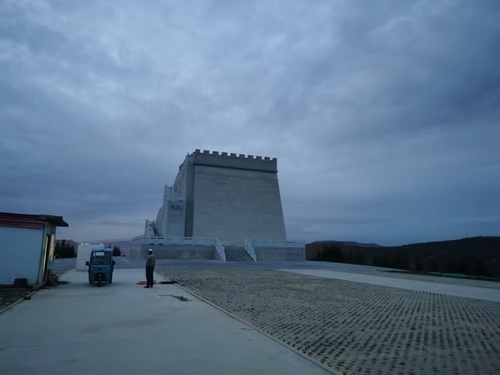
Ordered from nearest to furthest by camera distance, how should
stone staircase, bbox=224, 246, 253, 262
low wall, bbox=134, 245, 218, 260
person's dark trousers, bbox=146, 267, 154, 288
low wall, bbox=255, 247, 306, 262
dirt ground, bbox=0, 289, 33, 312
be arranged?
dirt ground, bbox=0, 289, 33, 312 → person's dark trousers, bbox=146, 267, 154, 288 → low wall, bbox=134, 245, 218, 260 → stone staircase, bbox=224, 246, 253, 262 → low wall, bbox=255, 247, 306, 262

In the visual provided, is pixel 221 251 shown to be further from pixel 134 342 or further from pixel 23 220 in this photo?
pixel 134 342

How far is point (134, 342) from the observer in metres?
6.39

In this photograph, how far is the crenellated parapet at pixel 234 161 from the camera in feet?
133

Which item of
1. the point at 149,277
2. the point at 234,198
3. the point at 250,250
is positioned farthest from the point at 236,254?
the point at 149,277

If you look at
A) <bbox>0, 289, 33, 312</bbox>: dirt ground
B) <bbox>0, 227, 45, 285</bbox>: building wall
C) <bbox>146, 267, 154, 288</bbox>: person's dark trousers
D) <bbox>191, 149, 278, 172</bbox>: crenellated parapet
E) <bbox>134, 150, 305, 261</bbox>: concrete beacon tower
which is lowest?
<bbox>0, 289, 33, 312</bbox>: dirt ground

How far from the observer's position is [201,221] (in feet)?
125

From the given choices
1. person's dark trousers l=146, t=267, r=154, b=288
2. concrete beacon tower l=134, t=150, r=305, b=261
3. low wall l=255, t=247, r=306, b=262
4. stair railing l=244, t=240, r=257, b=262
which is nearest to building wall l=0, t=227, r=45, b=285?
person's dark trousers l=146, t=267, r=154, b=288

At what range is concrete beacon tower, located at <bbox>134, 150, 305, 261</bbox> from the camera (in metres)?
37.4

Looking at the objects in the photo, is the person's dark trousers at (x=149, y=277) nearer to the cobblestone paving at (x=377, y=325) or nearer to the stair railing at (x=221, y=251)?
the cobblestone paving at (x=377, y=325)

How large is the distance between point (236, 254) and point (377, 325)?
25604 mm

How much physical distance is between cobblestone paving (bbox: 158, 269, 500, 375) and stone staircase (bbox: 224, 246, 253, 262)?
18.0 m

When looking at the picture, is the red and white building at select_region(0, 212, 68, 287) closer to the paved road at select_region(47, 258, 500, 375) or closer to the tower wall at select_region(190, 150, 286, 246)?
the paved road at select_region(47, 258, 500, 375)

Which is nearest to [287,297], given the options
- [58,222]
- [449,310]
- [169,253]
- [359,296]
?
[359,296]

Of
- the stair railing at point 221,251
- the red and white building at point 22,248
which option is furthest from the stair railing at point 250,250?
the red and white building at point 22,248
